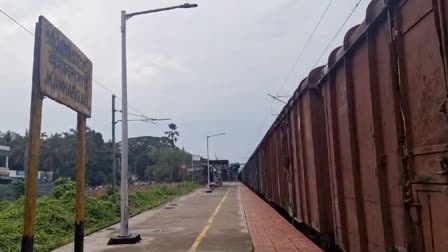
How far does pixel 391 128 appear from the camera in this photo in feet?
13.3

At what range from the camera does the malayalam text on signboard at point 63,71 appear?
4.94 meters

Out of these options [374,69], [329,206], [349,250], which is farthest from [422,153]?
[329,206]

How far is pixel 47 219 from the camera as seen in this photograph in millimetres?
14562

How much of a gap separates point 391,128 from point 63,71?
3754 mm

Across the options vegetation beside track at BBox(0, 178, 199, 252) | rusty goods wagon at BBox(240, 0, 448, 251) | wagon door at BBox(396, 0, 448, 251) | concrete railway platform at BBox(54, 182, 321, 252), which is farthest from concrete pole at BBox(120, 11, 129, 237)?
wagon door at BBox(396, 0, 448, 251)

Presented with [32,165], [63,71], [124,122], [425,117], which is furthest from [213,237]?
[425,117]

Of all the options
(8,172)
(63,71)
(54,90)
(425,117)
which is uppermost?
(8,172)

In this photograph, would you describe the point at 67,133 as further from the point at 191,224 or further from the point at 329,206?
the point at 329,206

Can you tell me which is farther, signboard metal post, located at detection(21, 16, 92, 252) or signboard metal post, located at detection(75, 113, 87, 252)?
signboard metal post, located at detection(75, 113, 87, 252)

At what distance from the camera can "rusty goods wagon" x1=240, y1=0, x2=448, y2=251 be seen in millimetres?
3189

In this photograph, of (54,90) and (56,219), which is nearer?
(54,90)

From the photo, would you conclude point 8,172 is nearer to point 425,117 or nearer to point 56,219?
point 56,219

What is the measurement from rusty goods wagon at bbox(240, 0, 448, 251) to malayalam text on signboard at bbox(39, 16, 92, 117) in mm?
3354

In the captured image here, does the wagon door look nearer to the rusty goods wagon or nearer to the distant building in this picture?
the rusty goods wagon
